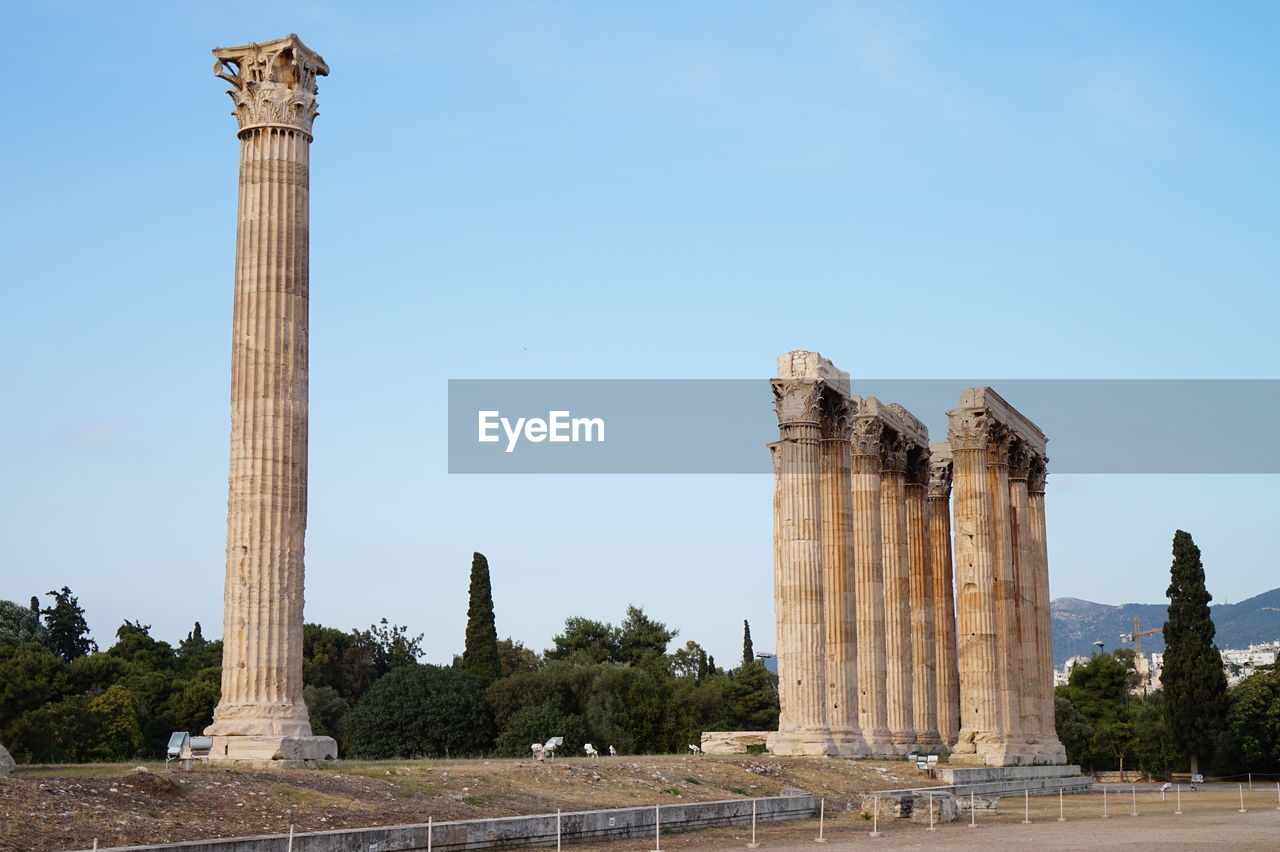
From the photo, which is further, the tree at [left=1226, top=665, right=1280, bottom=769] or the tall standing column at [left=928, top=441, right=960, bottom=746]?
the tree at [left=1226, top=665, right=1280, bottom=769]

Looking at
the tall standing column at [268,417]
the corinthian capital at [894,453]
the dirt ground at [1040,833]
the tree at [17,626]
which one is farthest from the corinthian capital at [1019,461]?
the tree at [17,626]

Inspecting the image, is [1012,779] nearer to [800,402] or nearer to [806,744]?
[806,744]

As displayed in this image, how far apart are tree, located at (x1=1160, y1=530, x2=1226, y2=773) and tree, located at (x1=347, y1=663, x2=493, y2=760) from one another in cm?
3245

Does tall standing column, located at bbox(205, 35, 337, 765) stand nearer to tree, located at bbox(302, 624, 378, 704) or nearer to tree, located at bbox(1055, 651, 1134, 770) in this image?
tree, located at bbox(302, 624, 378, 704)

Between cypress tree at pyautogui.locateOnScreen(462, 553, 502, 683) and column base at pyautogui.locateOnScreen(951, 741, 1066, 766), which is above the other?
cypress tree at pyautogui.locateOnScreen(462, 553, 502, 683)

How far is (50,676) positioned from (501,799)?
45333 millimetres

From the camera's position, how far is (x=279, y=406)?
990 inches

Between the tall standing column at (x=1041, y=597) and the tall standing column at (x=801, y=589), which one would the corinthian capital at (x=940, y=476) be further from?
the tall standing column at (x=801, y=589)

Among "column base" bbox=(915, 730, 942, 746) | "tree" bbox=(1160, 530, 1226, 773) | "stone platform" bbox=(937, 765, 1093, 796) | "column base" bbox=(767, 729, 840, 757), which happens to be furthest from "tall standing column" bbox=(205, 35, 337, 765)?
"tree" bbox=(1160, 530, 1226, 773)

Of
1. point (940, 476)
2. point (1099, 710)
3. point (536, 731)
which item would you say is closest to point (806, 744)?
point (940, 476)

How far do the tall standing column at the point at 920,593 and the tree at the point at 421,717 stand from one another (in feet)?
85.4

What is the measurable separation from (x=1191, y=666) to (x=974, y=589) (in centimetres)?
2632

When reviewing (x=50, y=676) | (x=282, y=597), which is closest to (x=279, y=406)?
(x=282, y=597)

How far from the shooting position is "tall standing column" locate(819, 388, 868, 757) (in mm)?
41062
